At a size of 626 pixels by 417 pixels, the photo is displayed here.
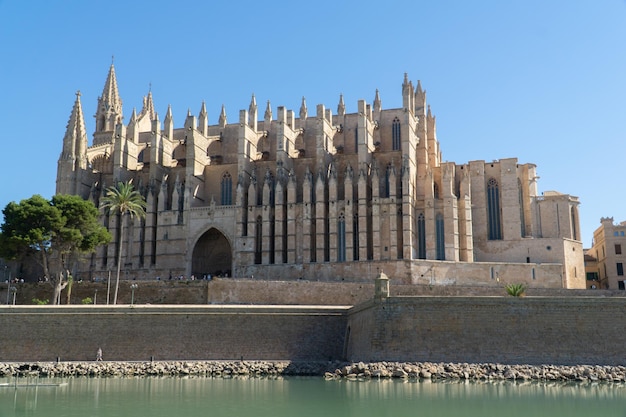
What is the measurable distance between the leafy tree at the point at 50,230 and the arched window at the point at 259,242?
36.5ft

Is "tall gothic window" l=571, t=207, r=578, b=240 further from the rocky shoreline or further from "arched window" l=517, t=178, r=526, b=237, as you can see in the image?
the rocky shoreline

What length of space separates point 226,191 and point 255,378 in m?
26.3

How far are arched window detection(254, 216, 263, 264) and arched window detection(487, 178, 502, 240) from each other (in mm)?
16186

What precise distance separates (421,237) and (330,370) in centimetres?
1973

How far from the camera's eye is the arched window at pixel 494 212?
4994cm

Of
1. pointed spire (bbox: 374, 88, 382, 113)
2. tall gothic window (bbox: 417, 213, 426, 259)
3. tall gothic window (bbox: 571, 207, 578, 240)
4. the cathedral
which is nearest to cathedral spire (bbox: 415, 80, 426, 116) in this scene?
the cathedral

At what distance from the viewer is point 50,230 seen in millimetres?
41812

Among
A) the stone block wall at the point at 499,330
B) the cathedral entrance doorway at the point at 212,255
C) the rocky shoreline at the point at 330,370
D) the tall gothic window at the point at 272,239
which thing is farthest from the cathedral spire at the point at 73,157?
the stone block wall at the point at 499,330

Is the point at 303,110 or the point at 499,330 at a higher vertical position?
the point at 303,110

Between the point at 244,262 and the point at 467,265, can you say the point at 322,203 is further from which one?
the point at 467,265

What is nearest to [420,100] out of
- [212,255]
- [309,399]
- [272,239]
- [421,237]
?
[421,237]

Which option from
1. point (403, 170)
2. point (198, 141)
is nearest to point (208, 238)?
point (198, 141)

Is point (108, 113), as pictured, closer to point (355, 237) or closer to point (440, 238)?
point (355, 237)

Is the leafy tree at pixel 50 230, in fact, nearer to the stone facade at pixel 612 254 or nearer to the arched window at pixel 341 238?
the arched window at pixel 341 238
